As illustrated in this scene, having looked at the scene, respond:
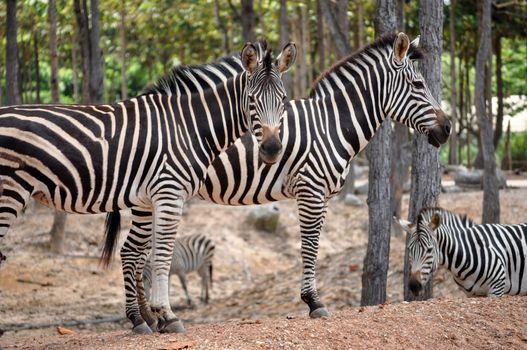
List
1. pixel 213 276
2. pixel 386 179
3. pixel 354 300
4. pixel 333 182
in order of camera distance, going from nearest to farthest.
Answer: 1. pixel 333 182
2. pixel 386 179
3. pixel 354 300
4. pixel 213 276

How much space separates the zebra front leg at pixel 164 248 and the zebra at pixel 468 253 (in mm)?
3235

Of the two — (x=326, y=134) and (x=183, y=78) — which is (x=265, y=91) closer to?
(x=183, y=78)

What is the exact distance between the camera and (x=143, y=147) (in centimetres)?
688

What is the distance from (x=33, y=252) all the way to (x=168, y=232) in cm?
939

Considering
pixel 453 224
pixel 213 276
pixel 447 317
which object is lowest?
pixel 213 276

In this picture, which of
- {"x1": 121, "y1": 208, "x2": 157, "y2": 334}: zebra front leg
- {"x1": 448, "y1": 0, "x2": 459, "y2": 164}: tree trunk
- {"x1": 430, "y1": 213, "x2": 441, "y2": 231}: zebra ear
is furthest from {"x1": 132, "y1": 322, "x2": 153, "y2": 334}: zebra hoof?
{"x1": 448, "y1": 0, "x2": 459, "y2": 164}: tree trunk

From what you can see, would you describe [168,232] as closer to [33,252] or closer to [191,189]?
[191,189]

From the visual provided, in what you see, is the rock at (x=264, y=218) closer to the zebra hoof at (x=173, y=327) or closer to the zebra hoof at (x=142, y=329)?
the zebra hoof at (x=142, y=329)

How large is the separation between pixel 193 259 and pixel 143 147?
26.0ft

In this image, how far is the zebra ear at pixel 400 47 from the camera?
8047 millimetres

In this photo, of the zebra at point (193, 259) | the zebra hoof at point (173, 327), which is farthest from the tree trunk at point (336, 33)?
the zebra at point (193, 259)

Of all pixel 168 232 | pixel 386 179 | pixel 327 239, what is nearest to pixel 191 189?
pixel 168 232

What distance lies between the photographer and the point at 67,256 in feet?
50.6

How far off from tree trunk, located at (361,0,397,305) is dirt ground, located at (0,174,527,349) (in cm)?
51
